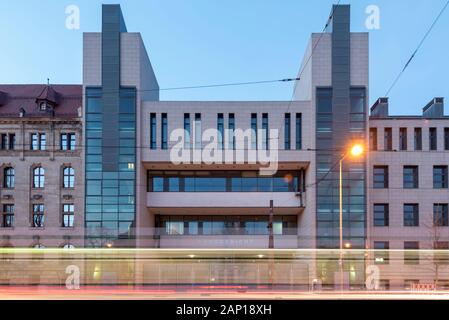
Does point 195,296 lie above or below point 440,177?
below

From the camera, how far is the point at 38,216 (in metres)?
33.2

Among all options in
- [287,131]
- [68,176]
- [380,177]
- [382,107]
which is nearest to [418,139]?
[380,177]

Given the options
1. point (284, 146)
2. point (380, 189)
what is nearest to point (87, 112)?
point (284, 146)

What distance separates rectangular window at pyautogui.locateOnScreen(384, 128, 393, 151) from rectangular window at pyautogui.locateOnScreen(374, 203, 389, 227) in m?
4.71

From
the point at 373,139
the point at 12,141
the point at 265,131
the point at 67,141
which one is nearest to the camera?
the point at 265,131

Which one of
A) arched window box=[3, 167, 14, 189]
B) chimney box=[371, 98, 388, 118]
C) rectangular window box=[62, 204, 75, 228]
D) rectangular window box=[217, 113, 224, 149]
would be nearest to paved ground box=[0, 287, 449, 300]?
rectangular window box=[217, 113, 224, 149]

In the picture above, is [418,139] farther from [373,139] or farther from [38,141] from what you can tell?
[38,141]

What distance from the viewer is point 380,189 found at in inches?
1275

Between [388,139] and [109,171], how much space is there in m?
22.8

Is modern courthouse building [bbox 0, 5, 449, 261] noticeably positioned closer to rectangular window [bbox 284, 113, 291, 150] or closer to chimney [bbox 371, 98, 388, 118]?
rectangular window [bbox 284, 113, 291, 150]

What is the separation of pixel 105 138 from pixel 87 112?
251cm
